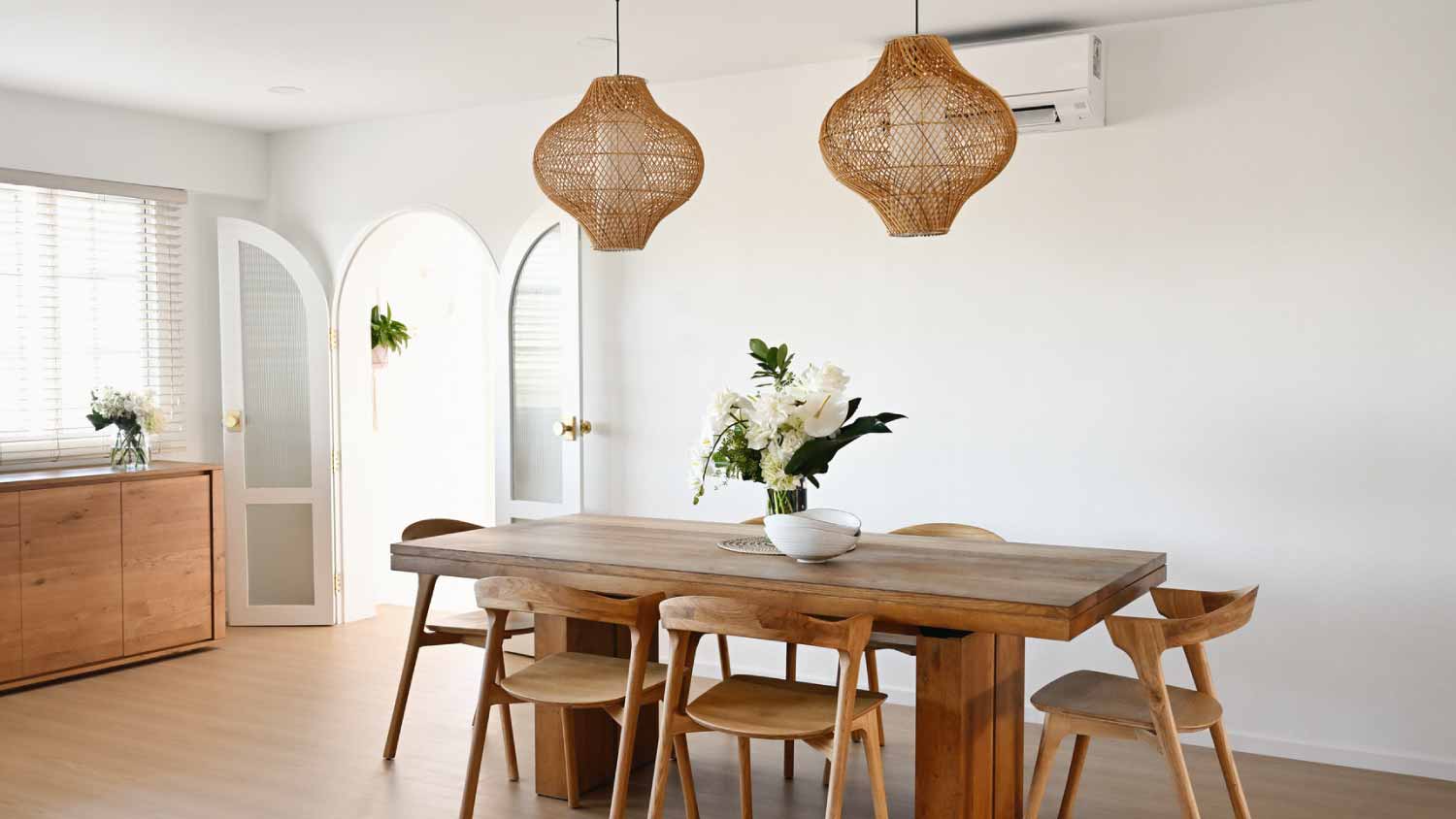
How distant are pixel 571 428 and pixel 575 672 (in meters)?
2.28

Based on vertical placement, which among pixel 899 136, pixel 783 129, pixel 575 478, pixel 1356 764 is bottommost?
pixel 1356 764

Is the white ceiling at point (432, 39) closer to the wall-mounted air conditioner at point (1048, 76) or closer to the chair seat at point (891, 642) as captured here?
the wall-mounted air conditioner at point (1048, 76)

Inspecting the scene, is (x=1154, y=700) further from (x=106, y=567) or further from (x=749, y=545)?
(x=106, y=567)

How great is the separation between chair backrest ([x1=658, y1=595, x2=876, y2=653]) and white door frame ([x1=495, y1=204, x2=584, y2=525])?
2.78 meters

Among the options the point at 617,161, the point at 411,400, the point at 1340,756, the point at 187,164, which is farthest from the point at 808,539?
the point at 187,164

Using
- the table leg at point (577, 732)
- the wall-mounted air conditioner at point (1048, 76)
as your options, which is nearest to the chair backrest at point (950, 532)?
the table leg at point (577, 732)

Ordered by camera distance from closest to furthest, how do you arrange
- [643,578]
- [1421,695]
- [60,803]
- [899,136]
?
[899,136] → [643,578] → [60,803] → [1421,695]

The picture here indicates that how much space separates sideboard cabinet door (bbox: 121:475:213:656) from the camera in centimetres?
561

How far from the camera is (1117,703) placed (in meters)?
3.21

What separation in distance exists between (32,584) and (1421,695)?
17.3ft

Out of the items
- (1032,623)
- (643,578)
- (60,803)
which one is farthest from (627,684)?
(60,803)

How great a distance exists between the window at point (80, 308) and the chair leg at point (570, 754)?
3393 mm

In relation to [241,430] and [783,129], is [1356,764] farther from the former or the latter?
[241,430]

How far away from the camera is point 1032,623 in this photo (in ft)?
9.39
